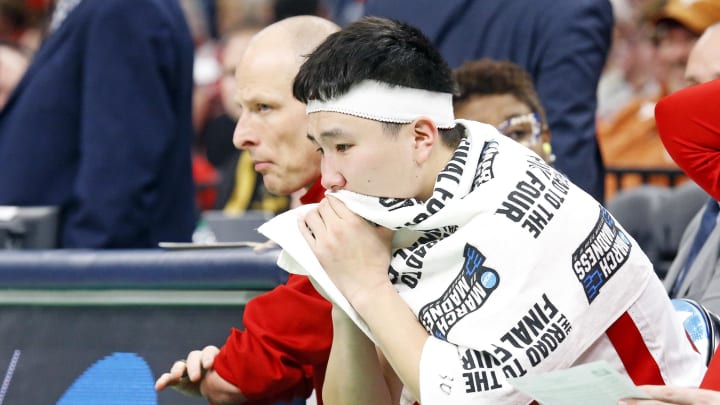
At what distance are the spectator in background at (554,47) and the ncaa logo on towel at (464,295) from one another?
1.82 meters

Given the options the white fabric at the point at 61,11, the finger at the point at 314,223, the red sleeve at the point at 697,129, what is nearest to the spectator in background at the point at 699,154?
the red sleeve at the point at 697,129

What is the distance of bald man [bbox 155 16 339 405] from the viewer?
2.68 meters

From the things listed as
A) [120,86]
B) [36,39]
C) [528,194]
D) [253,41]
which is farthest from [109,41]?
[36,39]

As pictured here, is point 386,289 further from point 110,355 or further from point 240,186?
point 240,186

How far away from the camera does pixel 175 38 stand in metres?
4.50

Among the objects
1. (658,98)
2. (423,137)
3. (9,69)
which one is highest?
(423,137)

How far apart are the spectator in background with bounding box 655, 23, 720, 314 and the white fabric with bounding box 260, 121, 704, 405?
15.6 inches

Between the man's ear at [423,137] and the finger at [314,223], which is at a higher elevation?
the man's ear at [423,137]

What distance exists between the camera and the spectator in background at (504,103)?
363cm

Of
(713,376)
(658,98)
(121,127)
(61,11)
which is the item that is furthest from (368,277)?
(658,98)

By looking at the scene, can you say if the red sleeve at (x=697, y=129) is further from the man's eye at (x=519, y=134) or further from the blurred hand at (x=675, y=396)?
the man's eye at (x=519, y=134)

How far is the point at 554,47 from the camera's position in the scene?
4168 mm

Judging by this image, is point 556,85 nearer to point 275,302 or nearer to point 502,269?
point 275,302

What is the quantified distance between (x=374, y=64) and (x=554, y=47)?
1883mm
